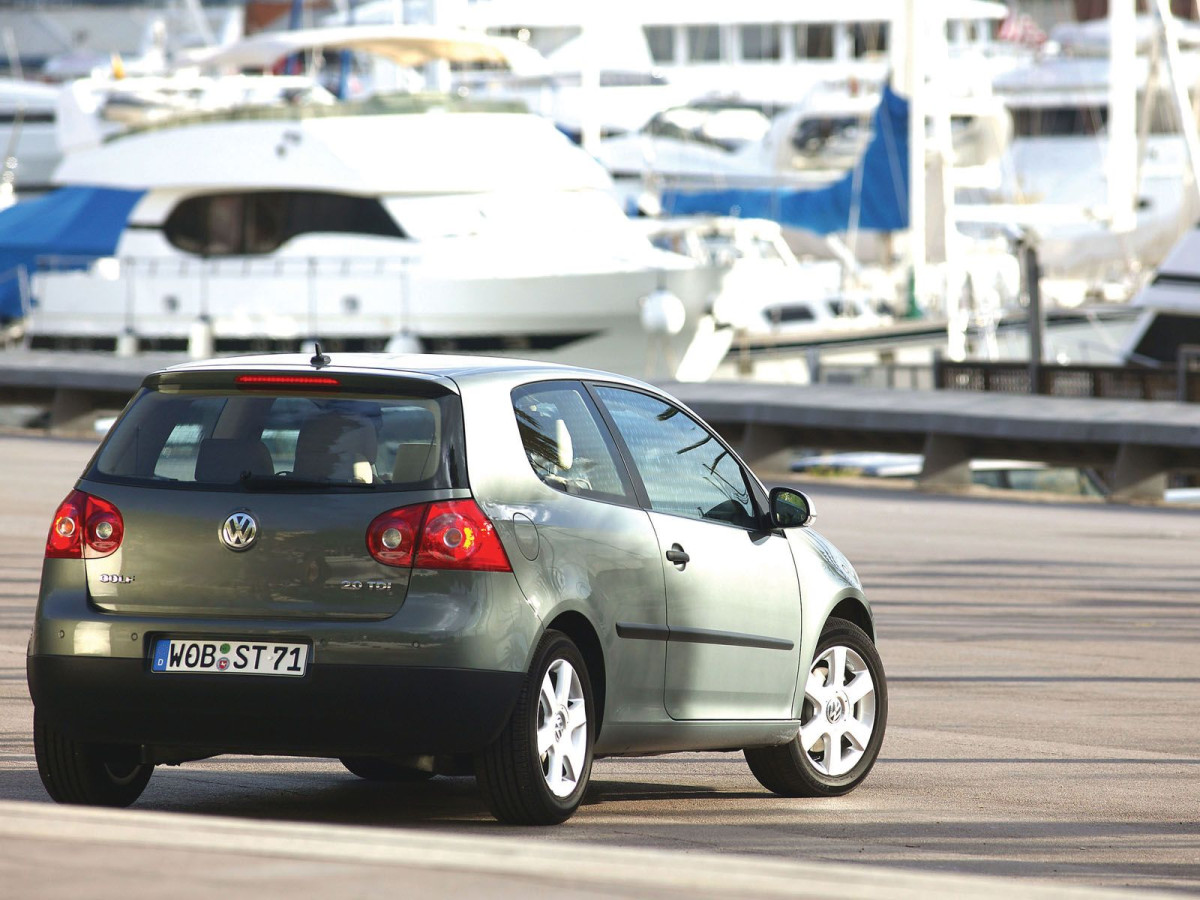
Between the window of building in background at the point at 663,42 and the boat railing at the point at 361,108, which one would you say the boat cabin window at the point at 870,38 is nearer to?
the window of building in background at the point at 663,42

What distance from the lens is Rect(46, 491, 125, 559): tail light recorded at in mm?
7027

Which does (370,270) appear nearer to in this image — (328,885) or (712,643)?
(712,643)

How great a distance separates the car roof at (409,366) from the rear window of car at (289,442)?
9cm

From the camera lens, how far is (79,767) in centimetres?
714

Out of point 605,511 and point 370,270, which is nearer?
point 605,511

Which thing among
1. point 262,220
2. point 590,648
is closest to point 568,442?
point 590,648

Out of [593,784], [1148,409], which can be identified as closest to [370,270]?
[1148,409]

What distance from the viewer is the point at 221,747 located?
6.86 m

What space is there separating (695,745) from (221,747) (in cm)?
168

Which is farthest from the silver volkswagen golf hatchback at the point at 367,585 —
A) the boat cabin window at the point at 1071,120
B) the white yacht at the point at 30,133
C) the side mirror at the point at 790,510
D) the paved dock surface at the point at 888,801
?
the white yacht at the point at 30,133

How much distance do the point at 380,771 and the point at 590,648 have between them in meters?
1.21

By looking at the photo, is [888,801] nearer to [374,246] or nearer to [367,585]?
[367,585]

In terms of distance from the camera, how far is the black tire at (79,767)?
7.12m

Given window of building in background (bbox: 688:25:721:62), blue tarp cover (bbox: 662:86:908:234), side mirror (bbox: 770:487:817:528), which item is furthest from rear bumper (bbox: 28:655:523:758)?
window of building in background (bbox: 688:25:721:62)
